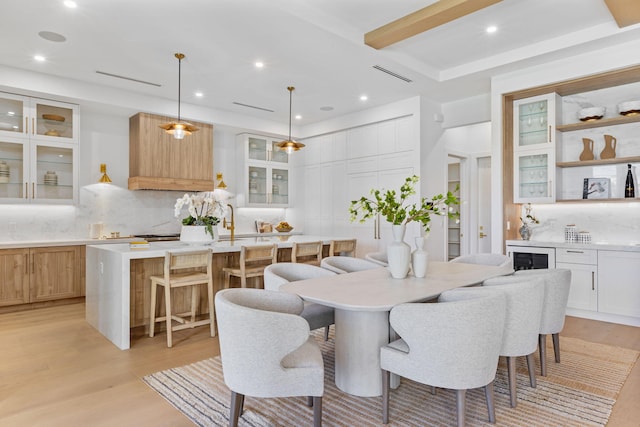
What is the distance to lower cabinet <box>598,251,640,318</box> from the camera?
4038 mm

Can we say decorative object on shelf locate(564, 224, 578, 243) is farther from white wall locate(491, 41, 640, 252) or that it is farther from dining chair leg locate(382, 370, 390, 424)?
dining chair leg locate(382, 370, 390, 424)

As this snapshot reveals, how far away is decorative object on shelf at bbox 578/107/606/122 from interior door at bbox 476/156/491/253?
2431 millimetres

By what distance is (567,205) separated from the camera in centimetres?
488

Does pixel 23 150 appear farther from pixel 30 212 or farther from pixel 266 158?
pixel 266 158

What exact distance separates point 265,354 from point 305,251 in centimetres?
273

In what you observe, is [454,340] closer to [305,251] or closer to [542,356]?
[542,356]

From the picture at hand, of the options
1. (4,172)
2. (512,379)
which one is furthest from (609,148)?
(4,172)

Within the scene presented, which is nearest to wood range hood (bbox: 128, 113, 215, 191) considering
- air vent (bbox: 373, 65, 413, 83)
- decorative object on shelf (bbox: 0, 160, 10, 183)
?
decorative object on shelf (bbox: 0, 160, 10, 183)

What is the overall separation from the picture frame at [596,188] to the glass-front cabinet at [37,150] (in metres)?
6.63

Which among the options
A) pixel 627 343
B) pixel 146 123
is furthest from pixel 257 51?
pixel 627 343

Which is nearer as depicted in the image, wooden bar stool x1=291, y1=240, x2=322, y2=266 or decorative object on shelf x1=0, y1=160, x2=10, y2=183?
wooden bar stool x1=291, y1=240, x2=322, y2=266

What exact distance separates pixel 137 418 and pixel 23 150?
4.28 m

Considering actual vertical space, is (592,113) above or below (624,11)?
below

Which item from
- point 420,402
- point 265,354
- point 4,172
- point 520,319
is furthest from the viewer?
point 4,172
